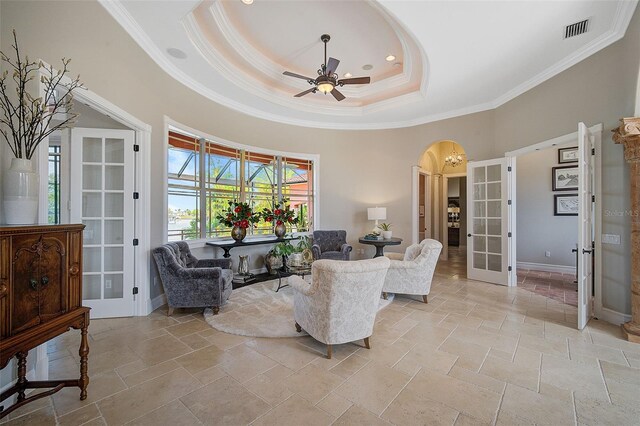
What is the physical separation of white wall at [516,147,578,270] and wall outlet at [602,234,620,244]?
3201 mm

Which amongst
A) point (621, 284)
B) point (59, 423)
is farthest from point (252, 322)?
point (621, 284)

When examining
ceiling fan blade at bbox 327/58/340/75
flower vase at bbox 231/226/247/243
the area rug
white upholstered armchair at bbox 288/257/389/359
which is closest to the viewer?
white upholstered armchair at bbox 288/257/389/359

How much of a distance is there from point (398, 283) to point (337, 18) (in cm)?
364

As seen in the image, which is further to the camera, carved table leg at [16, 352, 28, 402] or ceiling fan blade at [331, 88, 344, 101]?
→ ceiling fan blade at [331, 88, 344, 101]

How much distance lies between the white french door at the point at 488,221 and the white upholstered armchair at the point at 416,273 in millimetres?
1938

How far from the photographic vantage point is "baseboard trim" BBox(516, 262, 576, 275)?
6020 millimetres

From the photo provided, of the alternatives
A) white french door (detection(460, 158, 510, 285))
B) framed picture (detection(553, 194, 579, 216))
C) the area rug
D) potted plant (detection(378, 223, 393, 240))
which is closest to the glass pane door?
white french door (detection(460, 158, 510, 285))

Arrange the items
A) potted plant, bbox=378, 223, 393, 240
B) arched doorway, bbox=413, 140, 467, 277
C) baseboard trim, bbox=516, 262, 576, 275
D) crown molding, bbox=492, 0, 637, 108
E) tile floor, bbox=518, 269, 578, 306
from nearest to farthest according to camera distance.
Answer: crown molding, bbox=492, 0, 637, 108 < tile floor, bbox=518, 269, 578, 306 < potted plant, bbox=378, 223, 393, 240 < baseboard trim, bbox=516, 262, 576, 275 < arched doorway, bbox=413, 140, 467, 277

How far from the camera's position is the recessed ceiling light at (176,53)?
366cm

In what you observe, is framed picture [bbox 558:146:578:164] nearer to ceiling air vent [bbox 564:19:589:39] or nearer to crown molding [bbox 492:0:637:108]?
crown molding [bbox 492:0:637:108]

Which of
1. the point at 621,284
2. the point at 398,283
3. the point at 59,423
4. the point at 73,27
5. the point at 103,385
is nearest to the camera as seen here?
the point at 59,423

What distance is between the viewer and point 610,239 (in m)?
3.37

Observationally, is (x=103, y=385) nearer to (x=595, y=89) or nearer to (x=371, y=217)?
(x=371, y=217)

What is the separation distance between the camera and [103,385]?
7.11 ft
